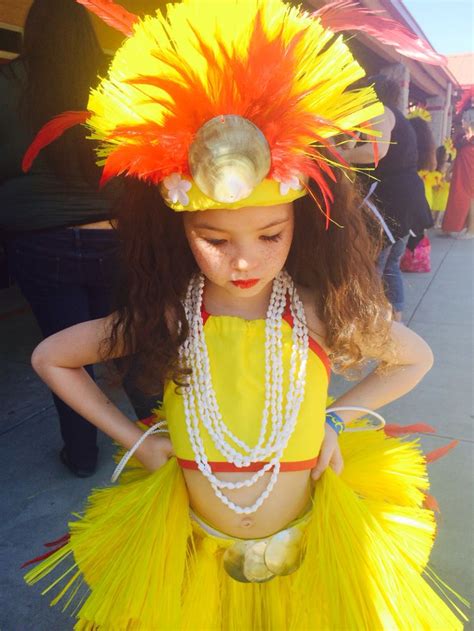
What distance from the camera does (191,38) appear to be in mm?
959

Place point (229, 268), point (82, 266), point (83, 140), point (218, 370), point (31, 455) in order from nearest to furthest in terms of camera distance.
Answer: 1. point (229, 268)
2. point (218, 370)
3. point (83, 140)
4. point (82, 266)
5. point (31, 455)

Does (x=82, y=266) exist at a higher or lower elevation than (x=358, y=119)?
lower

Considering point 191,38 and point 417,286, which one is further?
point 417,286

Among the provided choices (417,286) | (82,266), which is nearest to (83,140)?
(82,266)

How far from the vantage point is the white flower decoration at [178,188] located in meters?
1.05

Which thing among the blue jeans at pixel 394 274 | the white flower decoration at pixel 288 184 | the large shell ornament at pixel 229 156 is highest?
the large shell ornament at pixel 229 156

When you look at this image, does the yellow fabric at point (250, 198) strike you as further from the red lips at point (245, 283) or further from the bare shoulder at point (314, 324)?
the bare shoulder at point (314, 324)

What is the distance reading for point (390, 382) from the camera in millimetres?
1352

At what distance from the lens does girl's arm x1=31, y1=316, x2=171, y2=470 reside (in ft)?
4.12

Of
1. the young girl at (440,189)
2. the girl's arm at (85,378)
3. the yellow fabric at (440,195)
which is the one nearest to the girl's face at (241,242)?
the girl's arm at (85,378)

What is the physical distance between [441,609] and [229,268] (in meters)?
0.80

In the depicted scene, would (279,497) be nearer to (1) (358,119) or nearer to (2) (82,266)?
(1) (358,119)

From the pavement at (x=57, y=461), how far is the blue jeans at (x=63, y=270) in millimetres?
368

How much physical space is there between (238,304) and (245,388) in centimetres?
19
